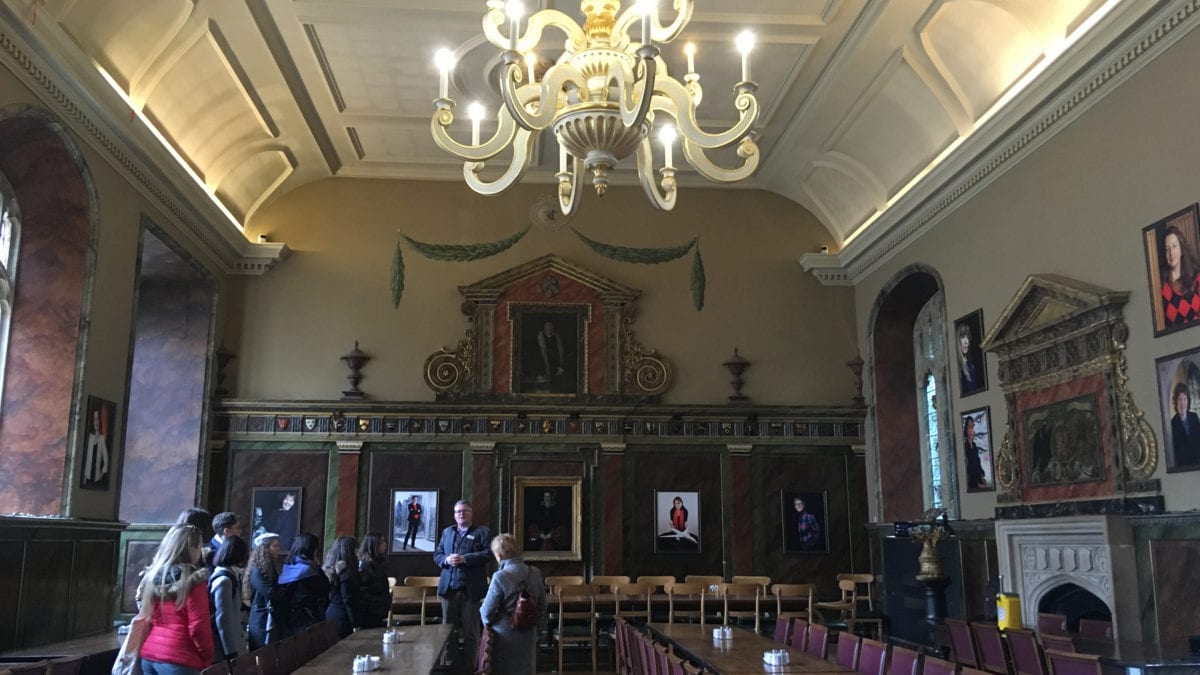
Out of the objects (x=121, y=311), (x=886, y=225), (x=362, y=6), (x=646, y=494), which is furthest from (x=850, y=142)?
(x=121, y=311)

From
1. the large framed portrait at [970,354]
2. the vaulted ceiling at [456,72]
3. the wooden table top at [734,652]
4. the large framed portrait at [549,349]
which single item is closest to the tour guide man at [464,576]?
the wooden table top at [734,652]

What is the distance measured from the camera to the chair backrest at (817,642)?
21.6 feet

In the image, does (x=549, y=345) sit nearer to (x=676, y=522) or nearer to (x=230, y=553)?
(x=676, y=522)

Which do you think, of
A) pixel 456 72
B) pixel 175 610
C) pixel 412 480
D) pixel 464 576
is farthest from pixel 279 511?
pixel 175 610

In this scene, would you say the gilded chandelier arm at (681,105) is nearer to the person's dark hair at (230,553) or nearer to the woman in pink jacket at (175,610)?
→ the person's dark hair at (230,553)

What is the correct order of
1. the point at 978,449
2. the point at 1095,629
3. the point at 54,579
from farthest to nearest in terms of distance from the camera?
the point at 978,449
the point at 54,579
the point at 1095,629

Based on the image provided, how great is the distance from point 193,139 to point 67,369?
3.66 meters

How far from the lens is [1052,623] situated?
26.6ft

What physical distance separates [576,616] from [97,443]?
5508mm

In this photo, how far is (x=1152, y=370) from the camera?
24.3 ft

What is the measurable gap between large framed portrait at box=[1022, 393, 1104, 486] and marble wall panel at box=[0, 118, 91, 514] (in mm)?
9124

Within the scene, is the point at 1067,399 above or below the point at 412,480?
above

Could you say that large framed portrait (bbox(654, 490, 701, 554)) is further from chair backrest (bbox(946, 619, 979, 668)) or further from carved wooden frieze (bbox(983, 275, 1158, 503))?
chair backrest (bbox(946, 619, 979, 668))

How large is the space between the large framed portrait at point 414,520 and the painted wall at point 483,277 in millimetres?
1378
